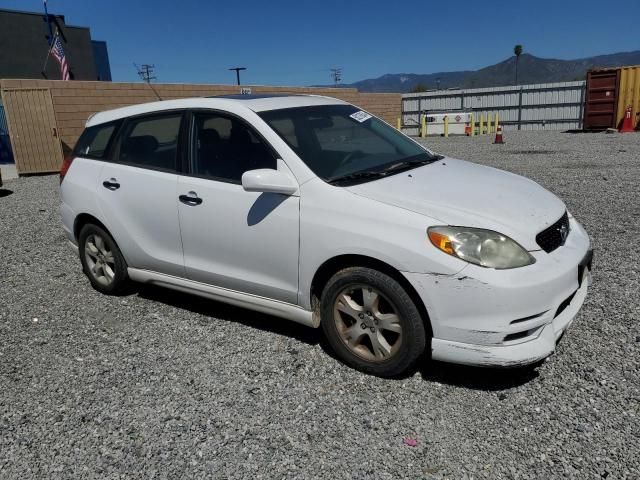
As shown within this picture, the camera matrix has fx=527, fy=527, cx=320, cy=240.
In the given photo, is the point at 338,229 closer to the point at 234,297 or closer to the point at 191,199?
the point at 234,297

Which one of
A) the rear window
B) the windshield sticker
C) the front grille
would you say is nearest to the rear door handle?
the rear window

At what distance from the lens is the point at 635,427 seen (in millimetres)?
2658

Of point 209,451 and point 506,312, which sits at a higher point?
point 506,312

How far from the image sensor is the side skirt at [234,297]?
3.50 meters

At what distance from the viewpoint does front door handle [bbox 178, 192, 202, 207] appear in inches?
149

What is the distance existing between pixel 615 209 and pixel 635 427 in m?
5.51

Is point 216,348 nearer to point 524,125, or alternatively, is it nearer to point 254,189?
point 254,189

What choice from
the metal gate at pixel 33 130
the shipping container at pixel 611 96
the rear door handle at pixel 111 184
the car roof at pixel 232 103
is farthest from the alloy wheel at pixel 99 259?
the shipping container at pixel 611 96

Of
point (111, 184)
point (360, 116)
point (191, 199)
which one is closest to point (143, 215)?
point (111, 184)

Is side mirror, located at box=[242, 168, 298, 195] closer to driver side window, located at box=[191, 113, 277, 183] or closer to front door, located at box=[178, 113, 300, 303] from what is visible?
front door, located at box=[178, 113, 300, 303]

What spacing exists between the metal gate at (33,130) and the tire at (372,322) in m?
14.8

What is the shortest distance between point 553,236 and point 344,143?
1.58 meters

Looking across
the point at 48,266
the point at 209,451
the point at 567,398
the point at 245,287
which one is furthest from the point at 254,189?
the point at 48,266

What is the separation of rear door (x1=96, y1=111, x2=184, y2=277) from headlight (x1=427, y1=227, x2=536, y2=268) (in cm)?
207
